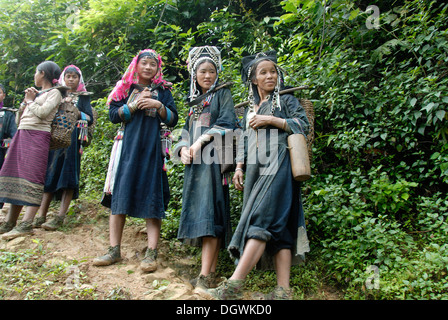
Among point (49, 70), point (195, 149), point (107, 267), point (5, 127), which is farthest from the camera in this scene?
point (5, 127)

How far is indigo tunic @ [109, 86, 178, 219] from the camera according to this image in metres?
3.70

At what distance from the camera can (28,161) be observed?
439cm

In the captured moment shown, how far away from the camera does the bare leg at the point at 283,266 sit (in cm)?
306

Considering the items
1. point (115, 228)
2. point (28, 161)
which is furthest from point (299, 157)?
point (28, 161)

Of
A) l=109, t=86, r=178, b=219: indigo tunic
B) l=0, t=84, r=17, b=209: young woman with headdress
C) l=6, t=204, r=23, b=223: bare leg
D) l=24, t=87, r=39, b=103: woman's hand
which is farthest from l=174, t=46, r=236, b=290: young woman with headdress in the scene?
l=0, t=84, r=17, b=209: young woman with headdress

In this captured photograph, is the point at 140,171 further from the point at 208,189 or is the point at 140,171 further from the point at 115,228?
the point at 208,189

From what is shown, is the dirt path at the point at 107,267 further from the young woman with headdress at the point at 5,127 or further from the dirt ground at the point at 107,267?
the young woman with headdress at the point at 5,127

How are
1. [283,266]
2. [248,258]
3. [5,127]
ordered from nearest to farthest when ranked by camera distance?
[248,258]
[283,266]
[5,127]

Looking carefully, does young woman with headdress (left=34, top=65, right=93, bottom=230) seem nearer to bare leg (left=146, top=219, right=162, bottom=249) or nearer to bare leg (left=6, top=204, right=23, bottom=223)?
bare leg (left=6, top=204, right=23, bottom=223)

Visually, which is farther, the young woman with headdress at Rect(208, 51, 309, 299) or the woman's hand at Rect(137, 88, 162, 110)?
the woman's hand at Rect(137, 88, 162, 110)

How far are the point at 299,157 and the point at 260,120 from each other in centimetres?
47

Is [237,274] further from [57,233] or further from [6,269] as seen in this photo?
[57,233]

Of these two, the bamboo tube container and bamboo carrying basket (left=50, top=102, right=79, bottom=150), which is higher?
bamboo carrying basket (left=50, top=102, right=79, bottom=150)

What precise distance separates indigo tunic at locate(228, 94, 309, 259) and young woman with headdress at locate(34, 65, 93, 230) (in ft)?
8.36
